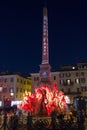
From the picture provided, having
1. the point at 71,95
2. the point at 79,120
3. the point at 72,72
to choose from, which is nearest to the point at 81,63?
the point at 72,72

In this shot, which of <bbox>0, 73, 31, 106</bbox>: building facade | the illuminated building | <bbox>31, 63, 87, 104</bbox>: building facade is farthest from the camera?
<bbox>0, 73, 31, 106</bbox>: building facade

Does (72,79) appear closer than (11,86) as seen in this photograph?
Yes

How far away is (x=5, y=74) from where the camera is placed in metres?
70.0

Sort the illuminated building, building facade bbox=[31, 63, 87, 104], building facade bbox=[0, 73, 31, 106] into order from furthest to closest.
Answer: building facade bbox=[0, 73, 31, 106]
building facade bbox=[31, 63, 87, 104]
the illuminated building

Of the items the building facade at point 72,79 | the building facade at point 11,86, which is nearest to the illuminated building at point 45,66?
the building facade at point 72,79

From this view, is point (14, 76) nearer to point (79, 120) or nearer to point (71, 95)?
point (71, 95)

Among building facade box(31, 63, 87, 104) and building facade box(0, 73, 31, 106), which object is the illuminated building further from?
building facade box(0, 73, 31, 106)

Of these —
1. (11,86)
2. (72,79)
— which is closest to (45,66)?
(72,79)

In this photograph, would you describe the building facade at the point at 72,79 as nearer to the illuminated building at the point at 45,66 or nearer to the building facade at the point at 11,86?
the building facade at the point at 11,86

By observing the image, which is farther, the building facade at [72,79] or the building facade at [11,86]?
the building facade at [11,86]

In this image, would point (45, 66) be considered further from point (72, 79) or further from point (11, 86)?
point (11, 86)

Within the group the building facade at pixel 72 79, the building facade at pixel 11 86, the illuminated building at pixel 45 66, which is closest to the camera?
the illuminated building at pixel 45 66

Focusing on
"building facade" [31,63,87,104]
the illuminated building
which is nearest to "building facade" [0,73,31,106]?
"building facade" [31,63,87,104]

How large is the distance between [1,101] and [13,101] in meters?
5.11
